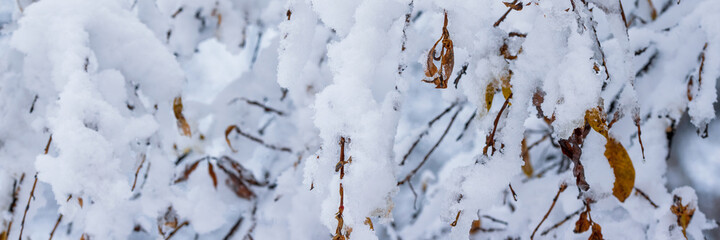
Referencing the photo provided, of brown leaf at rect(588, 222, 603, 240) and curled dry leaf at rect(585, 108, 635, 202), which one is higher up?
curled dry leaf at rect(585, 108, 635, 202)

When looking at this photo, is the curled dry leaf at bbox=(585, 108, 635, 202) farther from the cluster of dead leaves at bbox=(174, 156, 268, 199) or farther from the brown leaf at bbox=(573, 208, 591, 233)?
the cluster of dead leaves at bbox=(174, 156, 268, 199)

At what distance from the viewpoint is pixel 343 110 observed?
Result: 0.61 m

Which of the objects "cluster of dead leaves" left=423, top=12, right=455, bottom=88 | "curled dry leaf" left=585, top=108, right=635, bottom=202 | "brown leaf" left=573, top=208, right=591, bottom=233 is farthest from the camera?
"brown leaf" left=573, top=208, right=591, bottom=233

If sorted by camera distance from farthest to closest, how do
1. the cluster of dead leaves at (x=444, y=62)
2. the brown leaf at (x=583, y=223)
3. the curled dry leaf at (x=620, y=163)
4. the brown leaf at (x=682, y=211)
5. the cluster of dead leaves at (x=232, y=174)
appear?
the cluster of dead leaves at (x=232, y=174), the brown leaf at (x=682, y=211), the brown leaf at (x=583, y=223), the curled dry leaf at (x=620, y=163), the cluster of dead leaves at (x=444, y=62)

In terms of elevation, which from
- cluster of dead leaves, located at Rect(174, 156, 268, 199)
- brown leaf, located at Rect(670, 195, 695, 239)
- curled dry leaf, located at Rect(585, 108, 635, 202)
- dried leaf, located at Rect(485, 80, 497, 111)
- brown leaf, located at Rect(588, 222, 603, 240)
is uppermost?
dried leaf, located at Rect(485, 80, 497, 111)

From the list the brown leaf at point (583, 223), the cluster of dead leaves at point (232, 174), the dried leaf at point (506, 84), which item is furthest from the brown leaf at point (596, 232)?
the cluster of dead leaves at point (232, 174)

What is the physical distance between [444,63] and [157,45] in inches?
25.9

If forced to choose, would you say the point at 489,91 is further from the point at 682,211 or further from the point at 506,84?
the point at 682,211

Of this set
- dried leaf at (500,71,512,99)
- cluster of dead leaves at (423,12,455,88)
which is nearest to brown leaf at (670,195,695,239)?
dried leaf at (500,71,512,99)

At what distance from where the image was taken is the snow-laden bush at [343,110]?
2.03 ft

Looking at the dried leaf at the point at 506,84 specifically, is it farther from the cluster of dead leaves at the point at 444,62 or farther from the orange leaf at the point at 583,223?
→ the orange leaf at the point at 583,223

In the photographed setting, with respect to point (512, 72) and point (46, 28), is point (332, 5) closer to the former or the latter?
point (512, 72)

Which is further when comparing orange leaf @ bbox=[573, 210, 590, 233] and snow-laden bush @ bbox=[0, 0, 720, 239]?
orange leaf @ bbox=[573, 210, 590, 233]

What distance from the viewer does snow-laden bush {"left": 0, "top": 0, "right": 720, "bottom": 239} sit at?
0.62 meters
